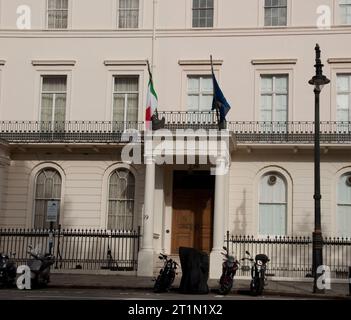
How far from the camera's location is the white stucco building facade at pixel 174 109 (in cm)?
2533

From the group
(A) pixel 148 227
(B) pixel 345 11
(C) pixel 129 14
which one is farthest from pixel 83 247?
(B) pixel 345 11

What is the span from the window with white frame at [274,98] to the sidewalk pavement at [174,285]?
22.0 ft

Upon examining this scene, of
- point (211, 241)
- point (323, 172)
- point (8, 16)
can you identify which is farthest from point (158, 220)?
point (8, 16)

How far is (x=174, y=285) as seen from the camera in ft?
64.4

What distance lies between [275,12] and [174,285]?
40.8 feet

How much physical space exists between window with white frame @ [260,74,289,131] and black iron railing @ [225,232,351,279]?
4761mm

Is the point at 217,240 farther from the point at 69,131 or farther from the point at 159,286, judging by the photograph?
the point at 69,131

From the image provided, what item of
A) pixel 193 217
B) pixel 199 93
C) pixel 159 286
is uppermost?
pixel 199 93

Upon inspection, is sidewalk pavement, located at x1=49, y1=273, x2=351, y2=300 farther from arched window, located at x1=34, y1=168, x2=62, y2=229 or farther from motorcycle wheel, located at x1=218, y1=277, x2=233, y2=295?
arched window, located at x1=34, y1=168, x2=62, y2=229

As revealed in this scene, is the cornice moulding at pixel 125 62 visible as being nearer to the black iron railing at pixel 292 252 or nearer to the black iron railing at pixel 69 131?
the black iron railing at pixel 69 131

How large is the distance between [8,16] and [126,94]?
5992 millimetres

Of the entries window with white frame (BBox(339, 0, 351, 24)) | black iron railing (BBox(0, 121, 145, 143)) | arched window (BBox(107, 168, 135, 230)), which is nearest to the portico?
arched window (BBox(107, 168, 135, 230))

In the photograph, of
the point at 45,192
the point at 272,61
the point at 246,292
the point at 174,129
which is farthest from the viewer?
the point at 45,192

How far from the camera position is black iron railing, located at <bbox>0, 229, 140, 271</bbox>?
24.5 m
